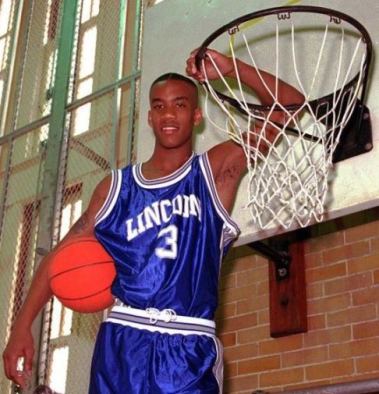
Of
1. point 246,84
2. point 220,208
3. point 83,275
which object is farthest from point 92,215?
point 246,84

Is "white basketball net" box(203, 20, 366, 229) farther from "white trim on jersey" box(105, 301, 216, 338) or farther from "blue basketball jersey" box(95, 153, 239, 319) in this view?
"white trim on jersey" box(105, 301, 216, 338)

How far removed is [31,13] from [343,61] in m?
3.14

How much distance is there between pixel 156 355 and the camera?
261 centimetres

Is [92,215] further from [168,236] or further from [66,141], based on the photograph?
[66,141]

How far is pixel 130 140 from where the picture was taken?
160 inches

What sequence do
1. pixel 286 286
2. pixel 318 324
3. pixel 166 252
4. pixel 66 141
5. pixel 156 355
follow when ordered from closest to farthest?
pixel 156 355, pixel 166 252, pixel 318 324, pixel 286 286, pixel 66 141

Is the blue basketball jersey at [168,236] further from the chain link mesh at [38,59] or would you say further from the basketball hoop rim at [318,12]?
the chain link mesh at [38,59]

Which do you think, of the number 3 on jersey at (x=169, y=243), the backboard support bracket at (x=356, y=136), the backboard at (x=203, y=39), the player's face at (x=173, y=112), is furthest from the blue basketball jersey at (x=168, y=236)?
the backboard support bracket at (x=356, y=136)

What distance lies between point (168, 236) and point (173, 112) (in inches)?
19.9

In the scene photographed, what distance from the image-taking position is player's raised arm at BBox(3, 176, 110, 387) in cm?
283

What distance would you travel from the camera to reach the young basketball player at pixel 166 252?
2.62 metres

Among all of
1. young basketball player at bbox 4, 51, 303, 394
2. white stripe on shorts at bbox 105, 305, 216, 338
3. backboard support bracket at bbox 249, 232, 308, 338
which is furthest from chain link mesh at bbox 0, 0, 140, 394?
white stripe on shorts at bbox 105, 305, 216, 338

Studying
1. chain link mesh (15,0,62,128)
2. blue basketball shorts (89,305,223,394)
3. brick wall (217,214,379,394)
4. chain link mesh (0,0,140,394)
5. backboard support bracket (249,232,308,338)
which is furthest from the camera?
chain link mesh (15,0,62,128)

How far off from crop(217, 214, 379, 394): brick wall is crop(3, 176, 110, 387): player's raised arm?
5.15 feet
